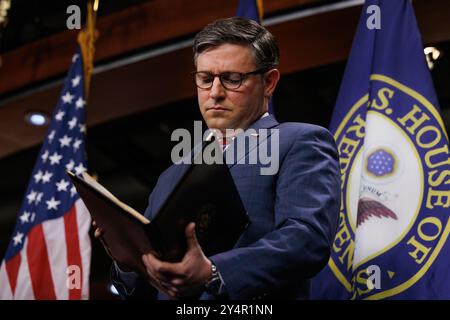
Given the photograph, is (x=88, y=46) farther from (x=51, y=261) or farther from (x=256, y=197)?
(x=256, y=197)

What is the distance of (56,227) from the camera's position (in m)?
3.85

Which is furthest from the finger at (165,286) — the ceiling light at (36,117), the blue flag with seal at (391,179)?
the ceiling light at (36,117)

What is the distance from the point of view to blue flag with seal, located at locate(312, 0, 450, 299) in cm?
263

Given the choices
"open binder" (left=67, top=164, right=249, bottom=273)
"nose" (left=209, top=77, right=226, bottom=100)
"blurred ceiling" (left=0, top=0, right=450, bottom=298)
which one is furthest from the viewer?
"blurred ceiling" (left=0, top=0, right=450, bottom=298)

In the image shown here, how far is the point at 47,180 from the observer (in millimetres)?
3992

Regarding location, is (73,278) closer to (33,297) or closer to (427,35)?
(33,297)

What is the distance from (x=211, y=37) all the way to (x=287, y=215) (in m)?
0.51

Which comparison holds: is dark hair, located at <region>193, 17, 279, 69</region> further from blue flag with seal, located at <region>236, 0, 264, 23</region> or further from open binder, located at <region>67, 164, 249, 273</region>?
blue flag with seal, located at <region>236, 0, 264, 23</region>

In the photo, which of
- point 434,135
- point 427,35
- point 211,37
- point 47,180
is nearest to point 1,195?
point 47,180

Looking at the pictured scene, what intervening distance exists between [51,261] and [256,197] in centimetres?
247

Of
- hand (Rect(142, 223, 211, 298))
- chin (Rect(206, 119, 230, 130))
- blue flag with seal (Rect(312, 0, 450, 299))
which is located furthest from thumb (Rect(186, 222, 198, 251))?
blue flag with seal (Rect(312, 0, 450, 299))

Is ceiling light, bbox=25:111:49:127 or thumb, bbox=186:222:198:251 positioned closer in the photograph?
thumb, bbox=186:222:198:251

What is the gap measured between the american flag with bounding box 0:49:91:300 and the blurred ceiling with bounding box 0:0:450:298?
0.78 meters
